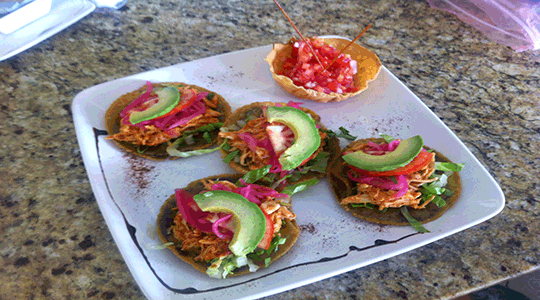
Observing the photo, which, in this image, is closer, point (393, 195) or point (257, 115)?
point (393, 195)

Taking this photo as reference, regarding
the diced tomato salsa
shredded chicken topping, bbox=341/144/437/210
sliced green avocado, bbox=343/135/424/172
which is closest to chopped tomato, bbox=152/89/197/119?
the diced tomato salsa

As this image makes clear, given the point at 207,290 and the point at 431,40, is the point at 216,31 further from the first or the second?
the point at 207,290

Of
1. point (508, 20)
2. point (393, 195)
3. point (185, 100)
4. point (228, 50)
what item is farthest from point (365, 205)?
point (508, 20)

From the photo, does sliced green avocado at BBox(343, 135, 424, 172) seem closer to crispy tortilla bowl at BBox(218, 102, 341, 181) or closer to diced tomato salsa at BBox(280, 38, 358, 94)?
crispy tortilla bowl at BBox(218, 102, 341, 181)

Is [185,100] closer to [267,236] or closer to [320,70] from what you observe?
[320,70]

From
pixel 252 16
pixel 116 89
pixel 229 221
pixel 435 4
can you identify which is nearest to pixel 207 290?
pixel 229 221

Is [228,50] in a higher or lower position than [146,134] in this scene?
higher
